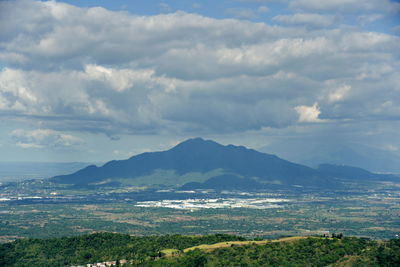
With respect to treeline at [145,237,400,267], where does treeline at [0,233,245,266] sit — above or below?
below

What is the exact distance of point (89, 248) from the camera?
133000mm

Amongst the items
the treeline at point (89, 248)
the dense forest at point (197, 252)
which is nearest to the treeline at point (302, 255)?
the dense forest at point (197, 252)

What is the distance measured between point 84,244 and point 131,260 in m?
25.5

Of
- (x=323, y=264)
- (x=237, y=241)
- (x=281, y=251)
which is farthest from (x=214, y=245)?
(x=323, y=264)

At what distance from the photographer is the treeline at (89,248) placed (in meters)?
124

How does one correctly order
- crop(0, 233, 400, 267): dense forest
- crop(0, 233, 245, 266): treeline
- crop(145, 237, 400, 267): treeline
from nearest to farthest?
crop(145, 237, 400, 267): treeline < crop(0, 233, 400, 267): dense forest < crop(0, 233, 245, 266): treeline

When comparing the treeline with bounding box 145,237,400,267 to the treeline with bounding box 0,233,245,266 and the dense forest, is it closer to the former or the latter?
the dense forest

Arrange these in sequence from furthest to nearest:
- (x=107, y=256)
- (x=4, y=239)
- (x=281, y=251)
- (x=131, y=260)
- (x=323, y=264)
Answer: (x=4, y=239), (x=107, y=256), (x=131, y=260), (x=281, y=251), (x=323, y=264)

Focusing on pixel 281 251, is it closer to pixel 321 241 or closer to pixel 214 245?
pixel 321 241

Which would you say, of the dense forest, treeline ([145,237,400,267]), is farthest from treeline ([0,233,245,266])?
treeline ([145,237,400,267])

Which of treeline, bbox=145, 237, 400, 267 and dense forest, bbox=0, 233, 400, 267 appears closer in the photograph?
treeline, bbox=145, 237, 400, 267

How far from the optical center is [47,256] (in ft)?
427

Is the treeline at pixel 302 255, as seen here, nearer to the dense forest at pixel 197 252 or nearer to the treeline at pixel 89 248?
the dense forest at pixel 197 252

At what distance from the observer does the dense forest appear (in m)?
101
